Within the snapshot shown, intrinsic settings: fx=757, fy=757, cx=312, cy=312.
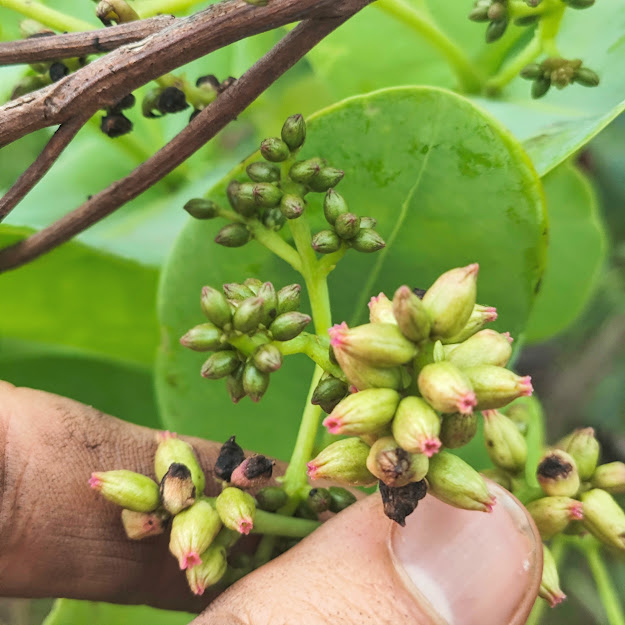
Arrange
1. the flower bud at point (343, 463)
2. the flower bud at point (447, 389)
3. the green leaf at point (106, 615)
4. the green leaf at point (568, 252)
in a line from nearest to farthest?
the flower bud at point (447, 389) → the flower bud at point (343, 463) → the green leaf at point (106, 615) → the green leaf at point (568, 252)

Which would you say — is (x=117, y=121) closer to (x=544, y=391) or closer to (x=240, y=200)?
(x=240, y=200)

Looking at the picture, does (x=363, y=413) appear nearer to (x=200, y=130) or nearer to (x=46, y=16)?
(x=200, y=130)

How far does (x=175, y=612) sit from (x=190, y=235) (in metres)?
0.82

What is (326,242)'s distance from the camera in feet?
3.56

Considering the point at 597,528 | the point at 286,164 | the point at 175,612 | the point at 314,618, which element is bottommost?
the point at 175,612

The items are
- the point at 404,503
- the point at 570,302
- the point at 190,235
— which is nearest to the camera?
the point at 404,503

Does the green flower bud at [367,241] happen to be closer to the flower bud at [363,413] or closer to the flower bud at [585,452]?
the flower bud at [363,413]

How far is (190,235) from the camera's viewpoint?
55.0 inches

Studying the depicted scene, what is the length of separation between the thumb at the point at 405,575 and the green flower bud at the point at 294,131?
0.56m

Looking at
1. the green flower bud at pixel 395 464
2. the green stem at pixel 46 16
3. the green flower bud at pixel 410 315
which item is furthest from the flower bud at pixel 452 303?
the green stem at pixel 46 16

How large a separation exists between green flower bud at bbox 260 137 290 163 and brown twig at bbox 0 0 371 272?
8cm

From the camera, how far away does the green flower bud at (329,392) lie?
1.00 meters

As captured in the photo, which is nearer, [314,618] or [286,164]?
[314,618]

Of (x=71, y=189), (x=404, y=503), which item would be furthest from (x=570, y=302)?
(x=71, y=189)
